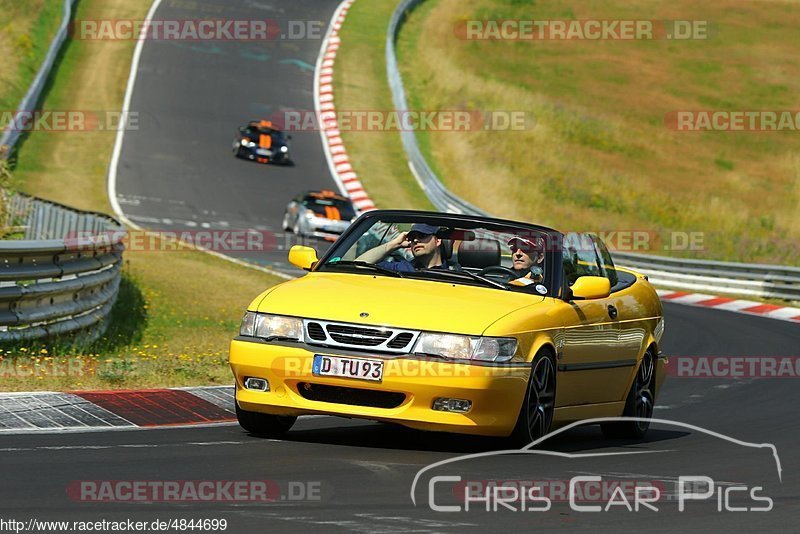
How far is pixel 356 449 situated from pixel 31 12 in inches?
1787

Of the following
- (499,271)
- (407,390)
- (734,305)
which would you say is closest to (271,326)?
(407,390)

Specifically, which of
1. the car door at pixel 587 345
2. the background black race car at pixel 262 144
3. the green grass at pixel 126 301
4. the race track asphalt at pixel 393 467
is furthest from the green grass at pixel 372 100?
the car door at pixel 587 345

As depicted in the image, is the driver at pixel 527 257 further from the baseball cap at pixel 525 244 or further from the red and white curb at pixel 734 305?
the red and white curb at pixel 734 305

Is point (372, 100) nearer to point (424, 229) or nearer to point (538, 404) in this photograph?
point (424, 229)

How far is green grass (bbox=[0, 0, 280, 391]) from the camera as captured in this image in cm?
1142

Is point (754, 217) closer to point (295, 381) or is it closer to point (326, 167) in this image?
point (326, 167)

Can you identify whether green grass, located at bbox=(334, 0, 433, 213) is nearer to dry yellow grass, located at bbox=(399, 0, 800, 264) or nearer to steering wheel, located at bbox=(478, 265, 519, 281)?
dry yellow grass, located at bbox=(399, 0, 800, 264)

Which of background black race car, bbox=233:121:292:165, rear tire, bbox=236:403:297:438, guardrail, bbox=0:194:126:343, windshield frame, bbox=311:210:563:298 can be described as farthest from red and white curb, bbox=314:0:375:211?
rear tire, bbox=236:403:297:438

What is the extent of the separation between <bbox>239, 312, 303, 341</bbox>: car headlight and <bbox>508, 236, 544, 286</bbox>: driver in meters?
1.70

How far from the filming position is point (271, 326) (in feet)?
28.4

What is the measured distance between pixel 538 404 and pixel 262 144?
111 feet

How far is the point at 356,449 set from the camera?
8555 mm

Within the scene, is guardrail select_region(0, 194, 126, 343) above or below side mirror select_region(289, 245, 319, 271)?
below

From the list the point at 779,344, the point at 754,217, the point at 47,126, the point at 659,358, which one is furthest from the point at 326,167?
the point at 659,358
